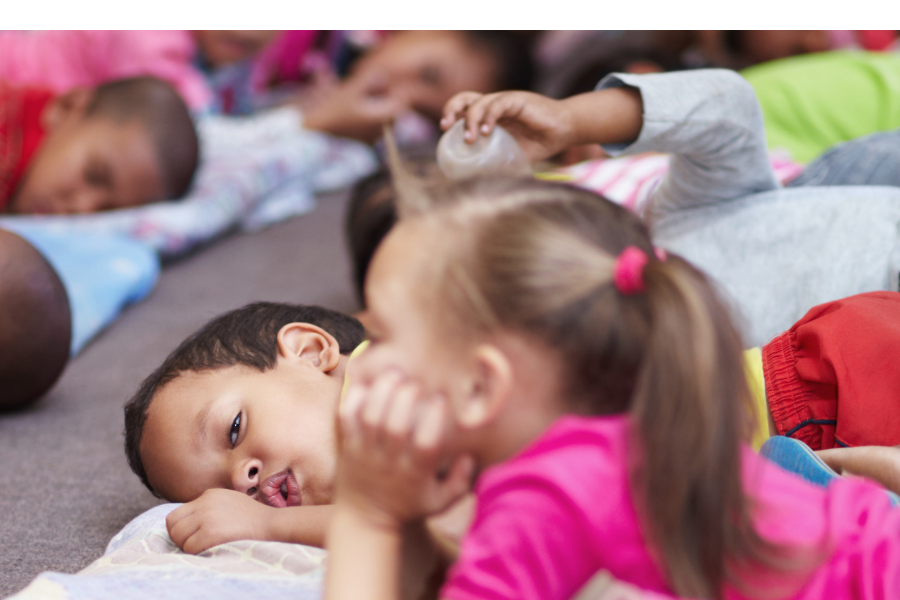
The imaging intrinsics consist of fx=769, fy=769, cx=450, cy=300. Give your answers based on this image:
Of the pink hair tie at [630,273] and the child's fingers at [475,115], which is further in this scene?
the child's fingers at [475,115]


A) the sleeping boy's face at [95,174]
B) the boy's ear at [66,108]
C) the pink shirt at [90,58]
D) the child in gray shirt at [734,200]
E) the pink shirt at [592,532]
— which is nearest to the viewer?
the pink shirt at [592,532]

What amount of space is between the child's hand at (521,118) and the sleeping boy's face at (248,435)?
11.1 inches

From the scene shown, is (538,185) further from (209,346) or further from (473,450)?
(209,346)

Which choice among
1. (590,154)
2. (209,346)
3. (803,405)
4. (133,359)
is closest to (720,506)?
(803,405)

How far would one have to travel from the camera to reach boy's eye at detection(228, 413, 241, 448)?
2.29 ft

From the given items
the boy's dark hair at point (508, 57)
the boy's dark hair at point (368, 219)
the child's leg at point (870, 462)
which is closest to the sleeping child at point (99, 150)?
the boy's dark hair at point (368, 219)

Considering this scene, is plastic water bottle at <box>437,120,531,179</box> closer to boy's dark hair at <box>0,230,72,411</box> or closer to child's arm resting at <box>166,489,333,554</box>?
child's arm resting at <box>166,489,333,554</box>

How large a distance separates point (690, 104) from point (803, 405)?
0.34 m

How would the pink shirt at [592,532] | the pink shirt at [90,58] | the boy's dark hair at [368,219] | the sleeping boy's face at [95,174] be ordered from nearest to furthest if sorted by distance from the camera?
the pink shirt at [592,532], the boy's dark hair at [368,219], the sleeping boy's face at [95,174], the pink shirt at [90,58]

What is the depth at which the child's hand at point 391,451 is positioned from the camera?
429 millimetres

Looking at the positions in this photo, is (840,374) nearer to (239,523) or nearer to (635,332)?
(635,332)

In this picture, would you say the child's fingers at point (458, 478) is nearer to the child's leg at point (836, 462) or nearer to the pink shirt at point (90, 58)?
the child's leg at point (836, 462)

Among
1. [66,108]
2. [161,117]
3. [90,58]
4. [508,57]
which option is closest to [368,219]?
[161,117]

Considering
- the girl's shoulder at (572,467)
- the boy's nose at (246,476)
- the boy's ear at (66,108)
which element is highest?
the girl's shoulder at (572,467)
